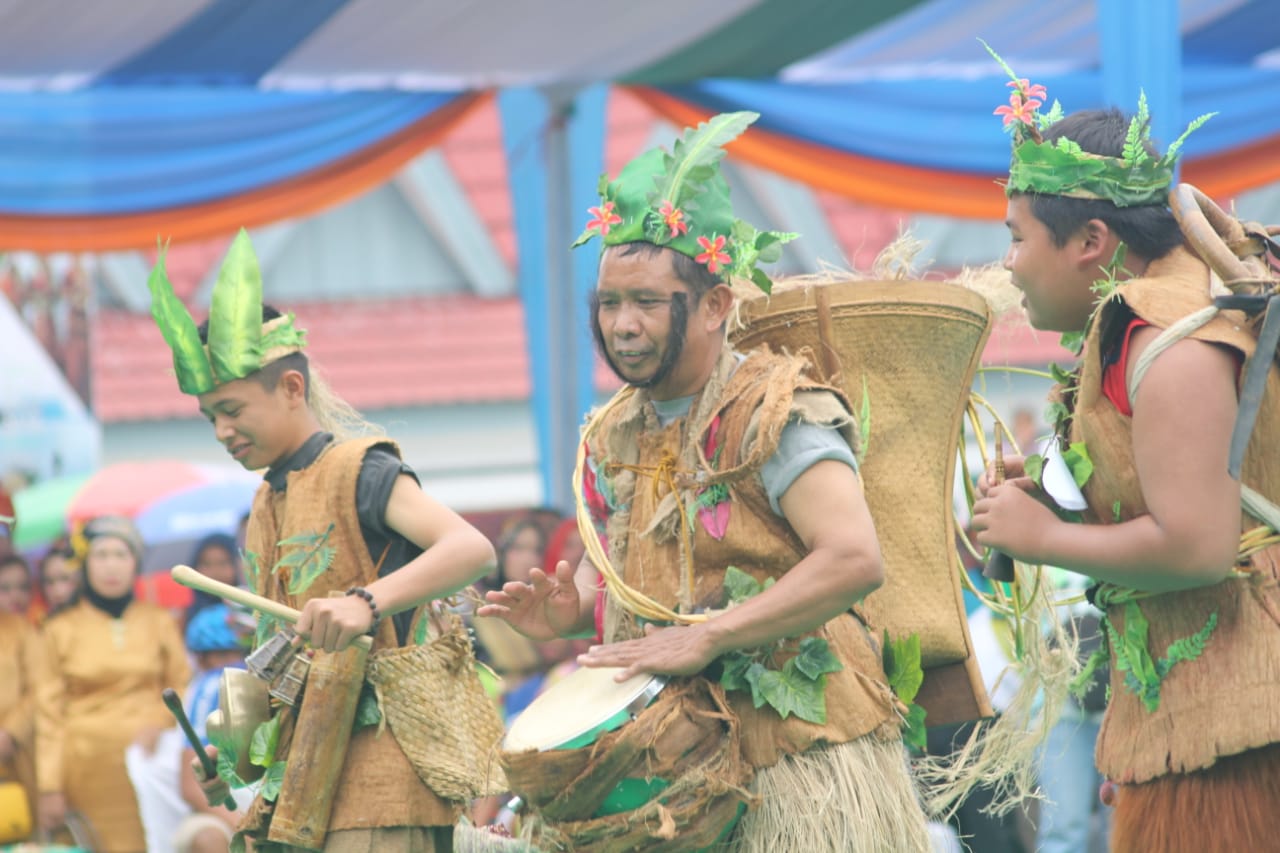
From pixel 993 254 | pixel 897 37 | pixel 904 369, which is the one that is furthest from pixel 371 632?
pixel 993 254

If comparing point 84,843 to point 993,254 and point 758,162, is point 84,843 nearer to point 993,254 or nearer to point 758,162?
point 758,162

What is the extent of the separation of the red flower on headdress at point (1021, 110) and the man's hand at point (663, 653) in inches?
39.6

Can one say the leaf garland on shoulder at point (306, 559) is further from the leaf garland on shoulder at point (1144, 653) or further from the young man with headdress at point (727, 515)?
the leaf garland on shoulder at point (1144, 653)

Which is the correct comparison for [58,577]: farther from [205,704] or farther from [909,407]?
[909,407]

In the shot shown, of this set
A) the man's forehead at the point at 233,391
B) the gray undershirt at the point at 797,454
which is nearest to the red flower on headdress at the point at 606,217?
the gray undershirt at the point at 797,454

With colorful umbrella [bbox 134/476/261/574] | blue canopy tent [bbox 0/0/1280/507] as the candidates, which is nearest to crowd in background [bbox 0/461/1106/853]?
colorful umbrella [bbox 134/476/261/574]

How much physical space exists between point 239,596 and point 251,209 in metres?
5.24

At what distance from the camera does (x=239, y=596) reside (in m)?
3.31

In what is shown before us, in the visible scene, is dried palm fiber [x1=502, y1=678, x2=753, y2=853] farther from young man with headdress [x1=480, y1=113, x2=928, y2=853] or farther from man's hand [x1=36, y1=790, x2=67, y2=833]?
man's hand [x1=36, y1=790, x2=67, y2=833]

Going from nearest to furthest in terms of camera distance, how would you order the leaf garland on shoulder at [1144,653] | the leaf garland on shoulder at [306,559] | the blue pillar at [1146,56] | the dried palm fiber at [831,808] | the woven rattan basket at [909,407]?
the leaf garland on shoulder at [1144,653], the dried palm fiber at [831,808], the woven rattan basket at [909,407], the leaf garland on shoulder at [306,559], the blue pillar at [1146,56]

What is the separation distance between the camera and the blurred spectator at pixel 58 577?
6.88m

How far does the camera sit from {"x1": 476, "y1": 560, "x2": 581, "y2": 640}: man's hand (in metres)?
3.12

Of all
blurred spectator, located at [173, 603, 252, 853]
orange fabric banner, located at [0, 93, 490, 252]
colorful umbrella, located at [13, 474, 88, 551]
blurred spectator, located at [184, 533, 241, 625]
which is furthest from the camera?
colorful umbrella, located at [13, 474, 88, 551]

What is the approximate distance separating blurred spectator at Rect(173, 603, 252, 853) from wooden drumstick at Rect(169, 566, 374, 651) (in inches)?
83.9
